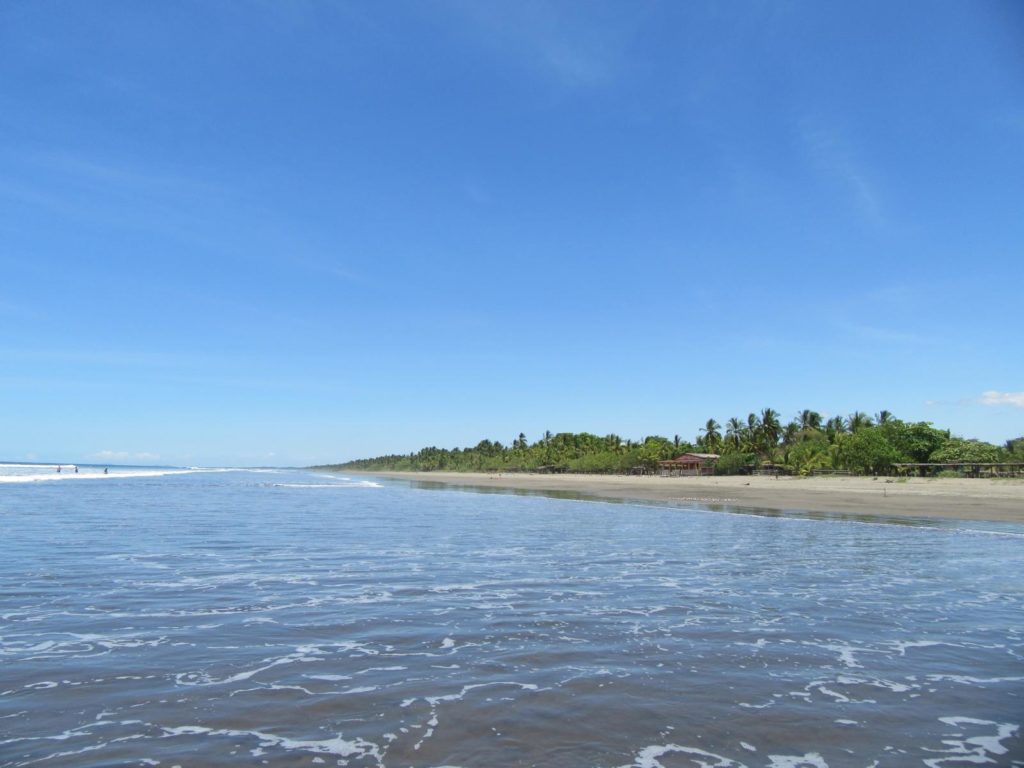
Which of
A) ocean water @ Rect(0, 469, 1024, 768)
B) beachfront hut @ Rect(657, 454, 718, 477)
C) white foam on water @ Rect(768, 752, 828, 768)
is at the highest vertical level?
beachfront hut @ Rect(657, 454, 718, 477)

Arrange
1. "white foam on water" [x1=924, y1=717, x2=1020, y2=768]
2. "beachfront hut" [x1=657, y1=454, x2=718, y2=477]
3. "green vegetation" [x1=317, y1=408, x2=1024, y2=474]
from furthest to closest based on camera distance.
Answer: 1. "beachfront hut" [x1=657, y1=454, x2=718, y2=477]
2. "green vegetation" [x1=317, y1=408, x2=1024, y2=474]
3. "white foam on water" [x1=924, y1=717, x2=1020, y2=768]

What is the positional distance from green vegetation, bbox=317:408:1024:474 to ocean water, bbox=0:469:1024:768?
6747cm

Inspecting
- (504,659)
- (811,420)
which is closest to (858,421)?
(811,420)

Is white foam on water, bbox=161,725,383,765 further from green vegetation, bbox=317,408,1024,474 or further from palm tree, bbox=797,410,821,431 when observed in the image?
palm tree, bbox=797,410,821,431

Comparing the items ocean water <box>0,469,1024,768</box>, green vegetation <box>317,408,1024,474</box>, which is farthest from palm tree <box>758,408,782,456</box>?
ocean water <box>0,469,1024,768</box>

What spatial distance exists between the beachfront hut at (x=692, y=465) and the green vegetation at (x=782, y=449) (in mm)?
3494

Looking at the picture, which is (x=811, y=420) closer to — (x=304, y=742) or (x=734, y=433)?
(x=734, y=433)

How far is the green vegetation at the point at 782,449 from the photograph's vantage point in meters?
77.8

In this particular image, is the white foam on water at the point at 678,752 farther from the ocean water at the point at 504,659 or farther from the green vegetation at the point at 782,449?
the green vegetation at the point at 782,449

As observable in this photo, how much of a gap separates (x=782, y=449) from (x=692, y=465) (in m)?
→ 15.3

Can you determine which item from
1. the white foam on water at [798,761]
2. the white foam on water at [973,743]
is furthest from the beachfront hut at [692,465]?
the white foam on water at [798,761]

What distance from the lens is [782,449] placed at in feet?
370

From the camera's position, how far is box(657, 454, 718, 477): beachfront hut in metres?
110

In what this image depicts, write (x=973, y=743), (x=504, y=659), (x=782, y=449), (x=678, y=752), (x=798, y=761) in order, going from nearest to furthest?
(x=798, y=761) < (x=678, y=752) < (x=973, y=743) < (x=504, y=659) < (x=782, y=449)
